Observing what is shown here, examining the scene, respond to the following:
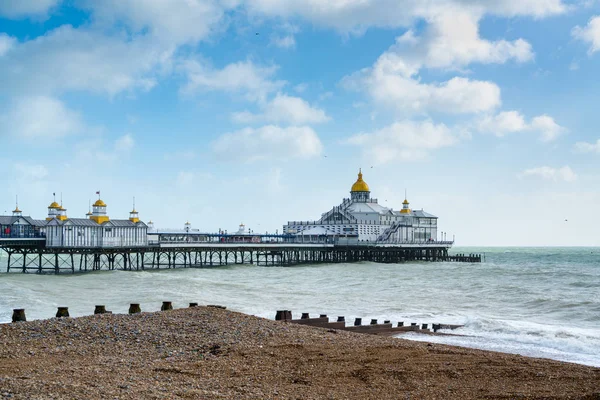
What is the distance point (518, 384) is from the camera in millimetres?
11250

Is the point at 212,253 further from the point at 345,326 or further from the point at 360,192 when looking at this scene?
the point at 345,326

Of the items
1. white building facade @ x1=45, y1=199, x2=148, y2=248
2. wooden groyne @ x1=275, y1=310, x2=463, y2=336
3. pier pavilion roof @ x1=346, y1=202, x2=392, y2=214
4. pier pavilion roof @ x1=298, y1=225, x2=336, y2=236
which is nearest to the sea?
wooden groyne @ x1=275, y1=310, x2=463, y2=336

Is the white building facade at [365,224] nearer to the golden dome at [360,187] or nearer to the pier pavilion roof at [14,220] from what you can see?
the golden dome at [360,187]

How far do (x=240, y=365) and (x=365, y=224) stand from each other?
84890 millimetres

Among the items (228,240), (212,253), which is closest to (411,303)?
(228,240)

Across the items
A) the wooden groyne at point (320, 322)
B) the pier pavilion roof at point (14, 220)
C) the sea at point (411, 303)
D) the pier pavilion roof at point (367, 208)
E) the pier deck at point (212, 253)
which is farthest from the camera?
the pier pavilion roof at point (367, 208)

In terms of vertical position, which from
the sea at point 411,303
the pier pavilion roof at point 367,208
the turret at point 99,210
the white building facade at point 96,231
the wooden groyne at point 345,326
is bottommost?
the sea at point 411,303

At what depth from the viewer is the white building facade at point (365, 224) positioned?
312 feet

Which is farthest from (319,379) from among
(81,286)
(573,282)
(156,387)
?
(573,282)

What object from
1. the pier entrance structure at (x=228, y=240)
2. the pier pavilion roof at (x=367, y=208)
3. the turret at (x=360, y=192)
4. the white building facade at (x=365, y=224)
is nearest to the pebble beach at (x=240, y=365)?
the pier entrance structure at (x=228, y=240)

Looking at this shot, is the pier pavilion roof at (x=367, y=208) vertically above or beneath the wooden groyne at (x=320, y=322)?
above

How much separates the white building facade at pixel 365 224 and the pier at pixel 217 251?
251 centimetres

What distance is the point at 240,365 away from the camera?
11.8 meters

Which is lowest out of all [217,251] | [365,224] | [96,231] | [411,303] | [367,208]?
[411,303]
